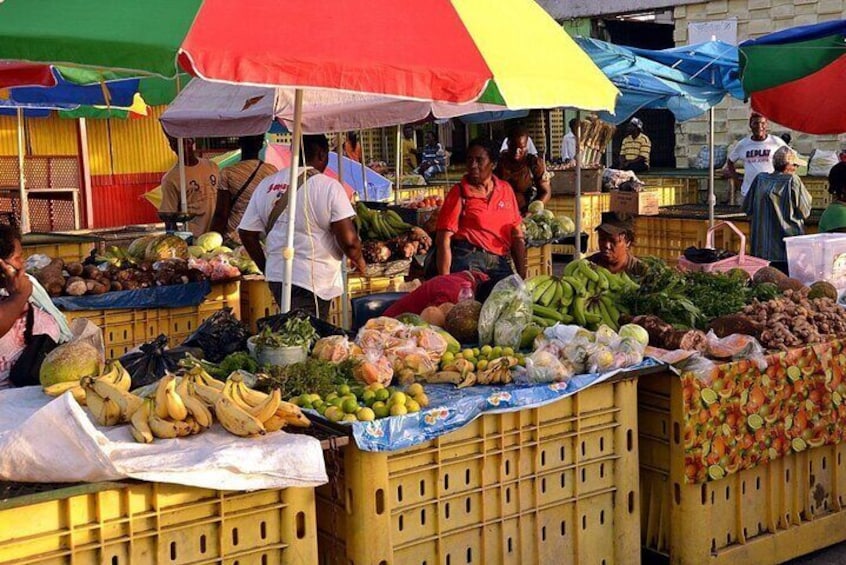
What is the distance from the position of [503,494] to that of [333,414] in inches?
33.7

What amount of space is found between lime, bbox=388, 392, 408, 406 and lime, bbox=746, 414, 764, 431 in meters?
1.89

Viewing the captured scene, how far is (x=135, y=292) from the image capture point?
7691 millimetres

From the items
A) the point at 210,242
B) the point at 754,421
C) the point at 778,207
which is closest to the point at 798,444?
the point at 754,421

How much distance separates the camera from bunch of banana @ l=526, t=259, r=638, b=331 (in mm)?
5539

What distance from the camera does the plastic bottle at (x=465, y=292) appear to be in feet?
19.2

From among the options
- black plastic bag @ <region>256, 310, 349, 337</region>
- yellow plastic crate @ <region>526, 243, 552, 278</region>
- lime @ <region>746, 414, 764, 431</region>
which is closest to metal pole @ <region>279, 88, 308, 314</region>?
black plastic bag @ <region>256, 310, 349, 337</region>

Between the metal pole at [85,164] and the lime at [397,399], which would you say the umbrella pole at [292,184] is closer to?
the lime at [397,399]

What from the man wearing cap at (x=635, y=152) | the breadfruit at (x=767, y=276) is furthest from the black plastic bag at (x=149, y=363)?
the man wearing cap at (x=635, y=152)

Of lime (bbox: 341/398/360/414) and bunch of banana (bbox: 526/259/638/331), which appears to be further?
bunch of banana (bbox: 526/259/638/331)

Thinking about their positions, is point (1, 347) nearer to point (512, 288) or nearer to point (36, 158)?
point (512, 288)

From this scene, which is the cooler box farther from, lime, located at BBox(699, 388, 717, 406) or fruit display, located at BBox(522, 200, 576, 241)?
fruit display, located at BBox(522, 200, 576, 241)

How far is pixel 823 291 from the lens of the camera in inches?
248

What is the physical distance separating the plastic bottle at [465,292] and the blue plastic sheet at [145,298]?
283 cm

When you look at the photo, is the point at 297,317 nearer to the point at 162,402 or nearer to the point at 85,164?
the point at 162,402
